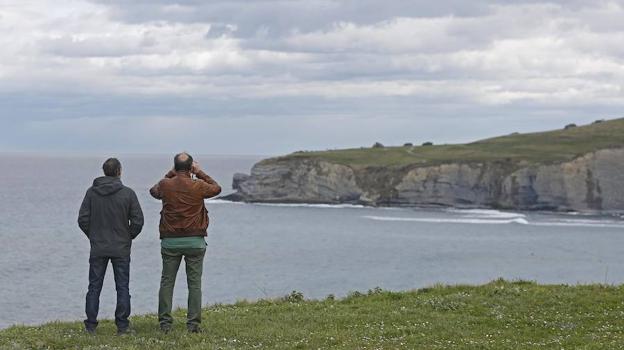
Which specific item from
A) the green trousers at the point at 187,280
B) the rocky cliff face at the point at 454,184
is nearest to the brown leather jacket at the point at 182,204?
the green trousers at the point at 187,280

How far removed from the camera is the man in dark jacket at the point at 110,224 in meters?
14.1

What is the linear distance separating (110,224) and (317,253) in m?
75.3

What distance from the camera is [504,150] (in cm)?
16438

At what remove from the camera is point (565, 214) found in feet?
473

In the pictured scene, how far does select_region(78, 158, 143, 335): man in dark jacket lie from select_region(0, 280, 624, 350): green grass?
739mm

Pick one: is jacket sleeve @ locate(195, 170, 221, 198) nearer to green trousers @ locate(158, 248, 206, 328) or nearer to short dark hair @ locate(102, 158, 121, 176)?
green trousers @ locate(158, 248, 206, 328)

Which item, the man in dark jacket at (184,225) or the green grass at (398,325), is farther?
the man in dark jacket at (184,225)

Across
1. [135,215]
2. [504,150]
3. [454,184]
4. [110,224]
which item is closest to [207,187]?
[135,215]

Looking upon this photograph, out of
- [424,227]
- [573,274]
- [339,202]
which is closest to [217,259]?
[573,274]

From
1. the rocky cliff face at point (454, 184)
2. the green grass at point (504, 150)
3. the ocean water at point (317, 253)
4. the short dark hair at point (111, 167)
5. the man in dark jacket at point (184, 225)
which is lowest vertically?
the ocean water at point (317, 253)

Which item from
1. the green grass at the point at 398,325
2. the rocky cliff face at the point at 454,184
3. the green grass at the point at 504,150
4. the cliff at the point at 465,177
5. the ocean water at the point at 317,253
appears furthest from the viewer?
the green grass at the point at 504,150

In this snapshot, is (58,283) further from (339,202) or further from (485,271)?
(339,202)

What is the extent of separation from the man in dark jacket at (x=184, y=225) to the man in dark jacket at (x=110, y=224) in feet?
1.62

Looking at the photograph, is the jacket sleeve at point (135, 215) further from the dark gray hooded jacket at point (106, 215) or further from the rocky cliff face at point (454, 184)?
the rocky cliff face at point (454, 184)
